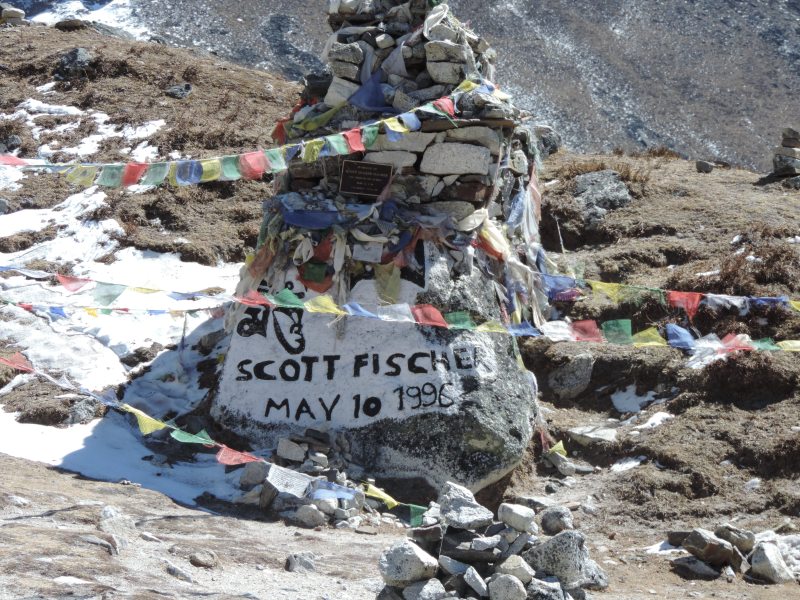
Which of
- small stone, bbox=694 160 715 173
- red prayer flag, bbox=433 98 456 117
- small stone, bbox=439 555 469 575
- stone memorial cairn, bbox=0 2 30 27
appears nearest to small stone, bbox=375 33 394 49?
red prayer flag, bbox=433 98 456 117

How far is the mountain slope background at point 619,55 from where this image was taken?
3281 cm

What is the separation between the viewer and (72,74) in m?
17.3

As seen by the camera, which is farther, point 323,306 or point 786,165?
point 786,165

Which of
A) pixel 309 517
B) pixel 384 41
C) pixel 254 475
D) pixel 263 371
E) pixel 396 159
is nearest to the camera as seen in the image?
pixel 309 517

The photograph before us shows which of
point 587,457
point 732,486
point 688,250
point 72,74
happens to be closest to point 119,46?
point 72,74

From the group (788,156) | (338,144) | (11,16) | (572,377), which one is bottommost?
(572,377)

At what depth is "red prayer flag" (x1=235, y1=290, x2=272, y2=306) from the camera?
851 cm

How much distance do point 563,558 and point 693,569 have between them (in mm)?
1752

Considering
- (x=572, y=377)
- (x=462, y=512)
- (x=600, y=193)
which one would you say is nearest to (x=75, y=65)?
(x=600, y=193)

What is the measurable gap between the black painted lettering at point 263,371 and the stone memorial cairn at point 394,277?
0.04 feet

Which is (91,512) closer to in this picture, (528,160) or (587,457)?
(587,457)

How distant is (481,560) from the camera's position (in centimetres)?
545

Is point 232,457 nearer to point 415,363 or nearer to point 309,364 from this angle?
point 309,364

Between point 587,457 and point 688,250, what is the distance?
4.39 m
